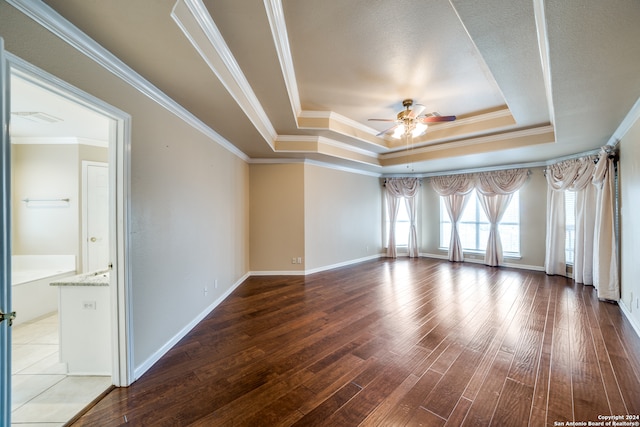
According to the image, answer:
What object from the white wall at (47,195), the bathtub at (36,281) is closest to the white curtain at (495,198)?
the white wall at (47,195)

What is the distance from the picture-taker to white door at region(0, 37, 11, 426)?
1031 mm

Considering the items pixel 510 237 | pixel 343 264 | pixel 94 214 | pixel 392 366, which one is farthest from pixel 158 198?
pixel 510 237

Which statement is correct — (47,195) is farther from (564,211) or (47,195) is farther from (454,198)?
(564,211)

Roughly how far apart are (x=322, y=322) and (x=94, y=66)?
123 inches

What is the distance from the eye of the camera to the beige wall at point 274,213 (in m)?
4.97

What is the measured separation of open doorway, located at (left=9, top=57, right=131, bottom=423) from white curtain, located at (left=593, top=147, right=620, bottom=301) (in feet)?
19.5

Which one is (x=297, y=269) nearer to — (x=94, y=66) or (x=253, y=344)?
(x=253, y=344)

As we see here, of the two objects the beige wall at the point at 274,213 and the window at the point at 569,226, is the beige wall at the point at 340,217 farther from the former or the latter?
the window at the point at 569,226

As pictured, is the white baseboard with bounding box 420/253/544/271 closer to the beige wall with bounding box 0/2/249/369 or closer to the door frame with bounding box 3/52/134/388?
the beige wall with bounding box 0/2/249/369

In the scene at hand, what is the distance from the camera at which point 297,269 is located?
16.6 ft

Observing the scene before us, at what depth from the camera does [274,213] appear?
16.4 feet

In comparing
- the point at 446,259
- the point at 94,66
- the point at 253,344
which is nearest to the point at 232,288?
the point at 253,344

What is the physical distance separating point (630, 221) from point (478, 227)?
347cm

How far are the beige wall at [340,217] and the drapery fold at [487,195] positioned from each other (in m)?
1.87
